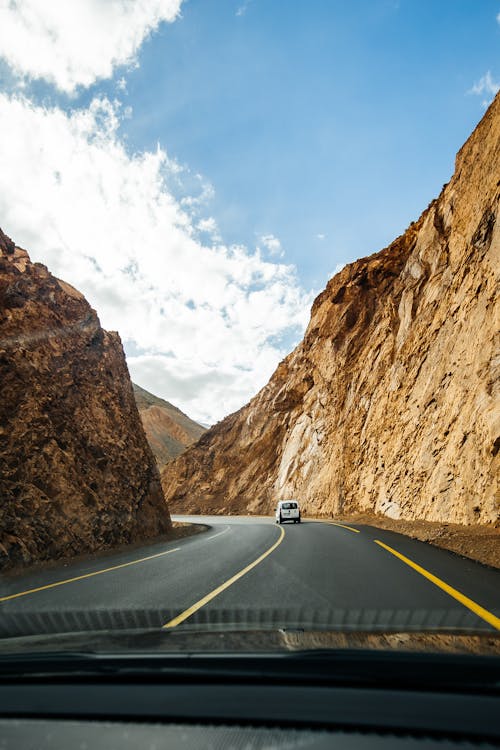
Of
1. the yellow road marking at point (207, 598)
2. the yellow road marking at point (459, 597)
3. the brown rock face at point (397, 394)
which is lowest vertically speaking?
the yellow road marking at point (207, 598)

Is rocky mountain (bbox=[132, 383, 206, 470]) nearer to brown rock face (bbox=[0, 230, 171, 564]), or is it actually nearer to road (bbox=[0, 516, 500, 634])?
brown rock face (bbox=[0, 230, 171, 564])

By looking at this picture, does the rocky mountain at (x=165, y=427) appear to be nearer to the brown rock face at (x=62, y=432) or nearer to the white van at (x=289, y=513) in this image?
the white van at (x=289, y=513)

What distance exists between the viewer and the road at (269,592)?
549 centimetres

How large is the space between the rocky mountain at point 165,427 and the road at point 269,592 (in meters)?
92.8

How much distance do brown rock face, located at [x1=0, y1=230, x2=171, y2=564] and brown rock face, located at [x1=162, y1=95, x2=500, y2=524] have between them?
44.6 ft

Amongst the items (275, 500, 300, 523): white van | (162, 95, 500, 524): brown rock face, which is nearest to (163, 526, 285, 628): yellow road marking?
(162, 95, 500, 524): brown rock face

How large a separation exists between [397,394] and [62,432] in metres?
21.4

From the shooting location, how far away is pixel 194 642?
3170 millimetres

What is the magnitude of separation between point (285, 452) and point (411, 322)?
970 inches

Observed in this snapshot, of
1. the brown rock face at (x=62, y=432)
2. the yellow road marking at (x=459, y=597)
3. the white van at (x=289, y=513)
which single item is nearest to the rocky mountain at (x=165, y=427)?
the white van at (x=289, y=513)

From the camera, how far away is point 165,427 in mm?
119188

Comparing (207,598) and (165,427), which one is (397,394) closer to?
(207,598)

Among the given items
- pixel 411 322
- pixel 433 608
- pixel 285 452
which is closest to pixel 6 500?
pixel 433 608

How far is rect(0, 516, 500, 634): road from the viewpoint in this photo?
18.0ft
